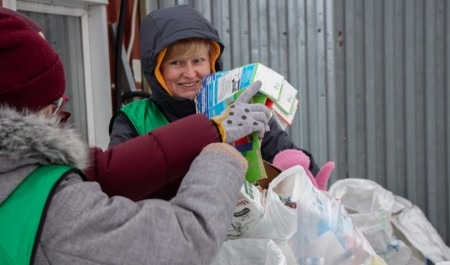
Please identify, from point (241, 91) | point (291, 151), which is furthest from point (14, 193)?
point (291, 151)

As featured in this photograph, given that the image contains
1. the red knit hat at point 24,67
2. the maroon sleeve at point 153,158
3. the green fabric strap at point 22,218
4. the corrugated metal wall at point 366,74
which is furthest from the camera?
the corrugated metal wall at point 366,74

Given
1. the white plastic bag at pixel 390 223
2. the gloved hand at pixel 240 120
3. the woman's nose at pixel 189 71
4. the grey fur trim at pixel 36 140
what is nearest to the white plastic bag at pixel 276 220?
the gloved hand at pixel 240 120

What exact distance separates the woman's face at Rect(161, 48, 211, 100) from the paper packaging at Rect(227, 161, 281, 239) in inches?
24.7

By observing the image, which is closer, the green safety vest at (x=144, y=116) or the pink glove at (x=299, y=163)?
the pink glove at (x=299, y=163)

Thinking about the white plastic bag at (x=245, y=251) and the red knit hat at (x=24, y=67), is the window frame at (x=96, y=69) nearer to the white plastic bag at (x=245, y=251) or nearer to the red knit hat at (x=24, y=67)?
the white plastic bag at (x=245, y=251)

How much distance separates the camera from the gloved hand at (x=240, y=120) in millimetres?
1366

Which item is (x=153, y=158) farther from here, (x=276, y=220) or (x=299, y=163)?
(x=299, y=163)

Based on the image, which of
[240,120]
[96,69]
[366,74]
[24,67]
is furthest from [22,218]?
[366,74]

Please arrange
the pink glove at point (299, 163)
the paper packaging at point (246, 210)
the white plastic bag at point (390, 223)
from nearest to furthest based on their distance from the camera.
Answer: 1. the paper packaging at point (246, 210)
2. the pink glove at point (299, 163)
3. the white plastic bag at point (390, 223)

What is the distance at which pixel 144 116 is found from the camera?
2066 mm

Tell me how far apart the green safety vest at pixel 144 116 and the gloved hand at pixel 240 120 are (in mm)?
583

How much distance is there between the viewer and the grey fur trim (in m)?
1.06

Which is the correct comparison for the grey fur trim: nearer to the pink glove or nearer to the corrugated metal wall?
the pink glove

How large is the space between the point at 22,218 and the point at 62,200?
0.07 meters
